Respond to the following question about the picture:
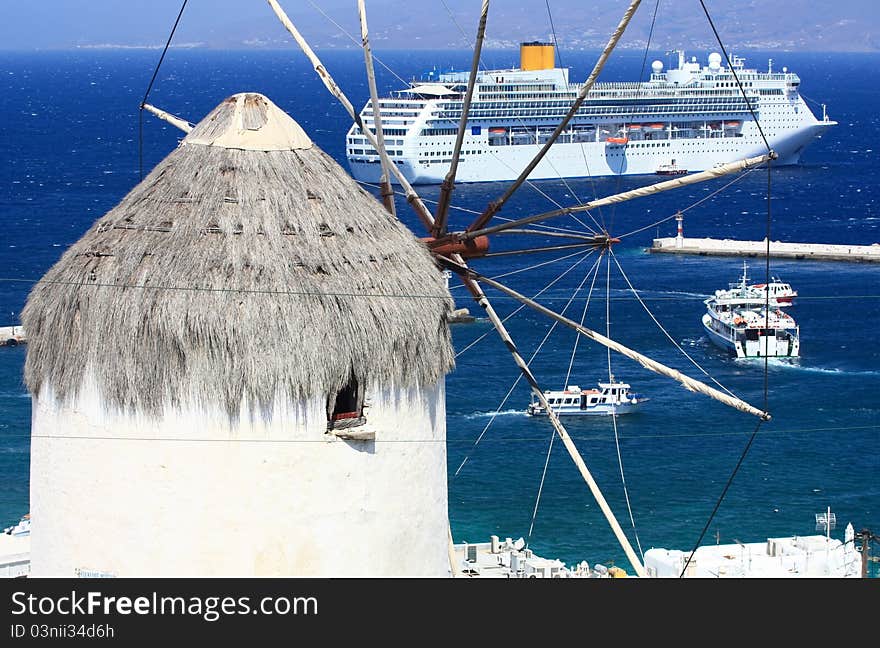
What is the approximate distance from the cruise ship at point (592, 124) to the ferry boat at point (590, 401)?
65121 mm

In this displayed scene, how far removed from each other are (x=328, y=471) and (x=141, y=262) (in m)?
1.17

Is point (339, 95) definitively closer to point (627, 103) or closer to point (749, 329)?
point (749, 329)

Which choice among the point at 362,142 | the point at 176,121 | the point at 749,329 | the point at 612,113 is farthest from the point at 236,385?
the point at 612,113

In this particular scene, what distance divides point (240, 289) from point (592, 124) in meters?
126

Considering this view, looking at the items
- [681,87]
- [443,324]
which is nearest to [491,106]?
[681,87]

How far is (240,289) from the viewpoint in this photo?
725 centimetres

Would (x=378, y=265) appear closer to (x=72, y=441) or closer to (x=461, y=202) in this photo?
(x=72, y=441)

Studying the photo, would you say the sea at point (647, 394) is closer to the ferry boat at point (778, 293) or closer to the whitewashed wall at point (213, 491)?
the ferry boat at point (778, 293)

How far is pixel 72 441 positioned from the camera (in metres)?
7.31

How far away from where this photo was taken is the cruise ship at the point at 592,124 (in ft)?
400

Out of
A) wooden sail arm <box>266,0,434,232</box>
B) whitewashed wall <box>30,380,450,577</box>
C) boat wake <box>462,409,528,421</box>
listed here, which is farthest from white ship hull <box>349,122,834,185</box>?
whitewashed wall <box>30,380,450,577</box>

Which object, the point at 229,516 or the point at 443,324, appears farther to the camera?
the point at 443,324

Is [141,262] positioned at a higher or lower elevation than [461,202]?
lower
